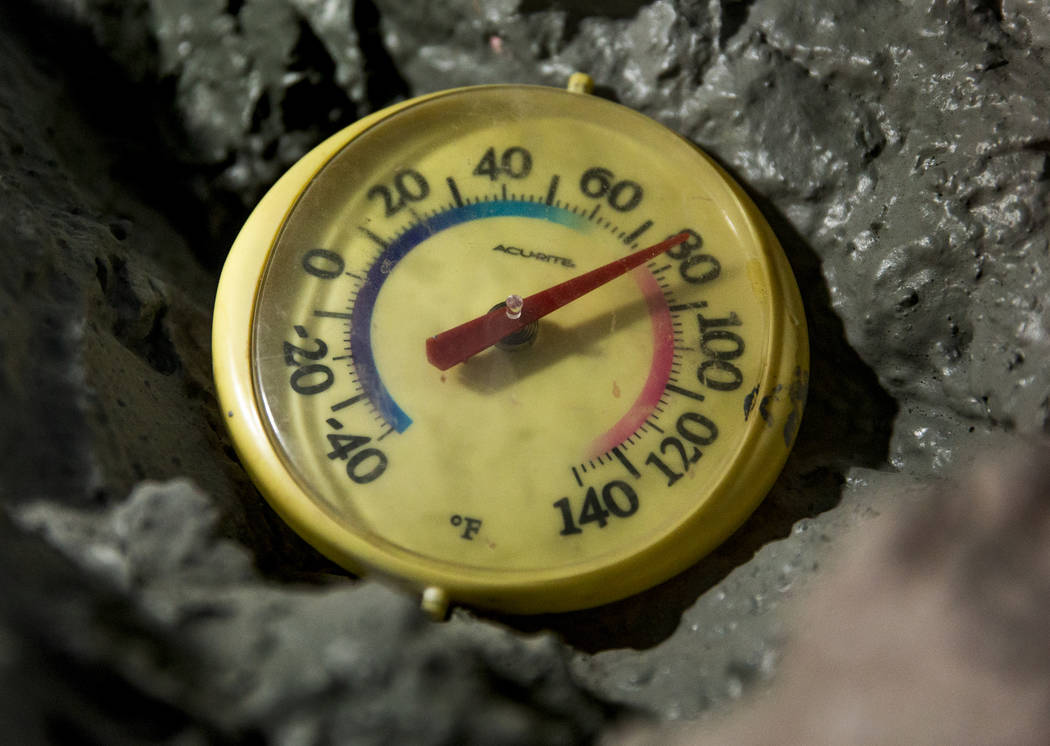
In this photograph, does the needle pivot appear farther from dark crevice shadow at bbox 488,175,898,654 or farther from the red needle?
dark crevice shadow at bbox 488,175,898,654

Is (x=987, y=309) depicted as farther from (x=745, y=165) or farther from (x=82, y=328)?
(x=82, y=328)

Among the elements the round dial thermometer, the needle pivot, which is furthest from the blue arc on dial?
the needle pivot

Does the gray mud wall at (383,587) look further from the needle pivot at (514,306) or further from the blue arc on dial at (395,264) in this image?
the needle pivot at (514,306)

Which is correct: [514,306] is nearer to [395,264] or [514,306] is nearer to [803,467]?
[395,264]

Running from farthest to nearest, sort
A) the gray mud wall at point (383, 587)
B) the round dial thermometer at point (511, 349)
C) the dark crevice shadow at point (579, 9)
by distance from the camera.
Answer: the dark crevice shadow at point (579, 9) → the round dial thermometer at point (511, 349) → the gray mud wall at point (383, 587)

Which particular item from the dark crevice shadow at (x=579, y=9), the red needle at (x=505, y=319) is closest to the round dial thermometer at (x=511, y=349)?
the red needle at (x=505, y=319)

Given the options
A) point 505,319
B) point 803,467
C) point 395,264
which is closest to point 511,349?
point 505,319
